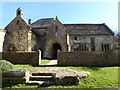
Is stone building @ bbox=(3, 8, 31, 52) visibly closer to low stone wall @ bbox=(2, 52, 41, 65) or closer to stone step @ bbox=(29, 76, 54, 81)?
low stone wall @ bbox=(2, 52, 41, 65)

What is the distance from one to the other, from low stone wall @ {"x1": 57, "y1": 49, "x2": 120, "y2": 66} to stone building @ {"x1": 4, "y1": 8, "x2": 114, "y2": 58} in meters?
9.27

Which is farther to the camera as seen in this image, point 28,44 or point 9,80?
point 28,44

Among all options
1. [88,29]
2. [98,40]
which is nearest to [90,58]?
[98,40]

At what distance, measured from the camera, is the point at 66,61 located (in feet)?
49.0

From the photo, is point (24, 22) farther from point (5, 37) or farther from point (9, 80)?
point (9, 80)

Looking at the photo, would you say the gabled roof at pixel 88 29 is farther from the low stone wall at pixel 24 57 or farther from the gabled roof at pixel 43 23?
the low stone wall at pixel 24 57

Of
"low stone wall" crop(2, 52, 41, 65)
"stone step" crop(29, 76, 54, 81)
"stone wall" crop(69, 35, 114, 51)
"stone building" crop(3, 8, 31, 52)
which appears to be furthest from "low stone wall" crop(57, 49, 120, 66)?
Answer: "stone wall" crop(69, 35, 114, 51)

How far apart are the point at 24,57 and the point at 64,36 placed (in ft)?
38.0

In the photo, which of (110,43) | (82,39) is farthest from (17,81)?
(110,43)

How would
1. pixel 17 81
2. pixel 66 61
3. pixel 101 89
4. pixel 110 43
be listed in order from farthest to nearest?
1. pixel 110 43
2. pixel 66 61
3. pixel 17 81
4. pixel 101 89

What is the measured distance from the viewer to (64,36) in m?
24.8

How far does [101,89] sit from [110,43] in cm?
2174

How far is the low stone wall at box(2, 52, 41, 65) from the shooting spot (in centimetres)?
1509

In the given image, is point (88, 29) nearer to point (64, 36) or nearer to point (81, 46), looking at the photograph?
point (81, 46)
